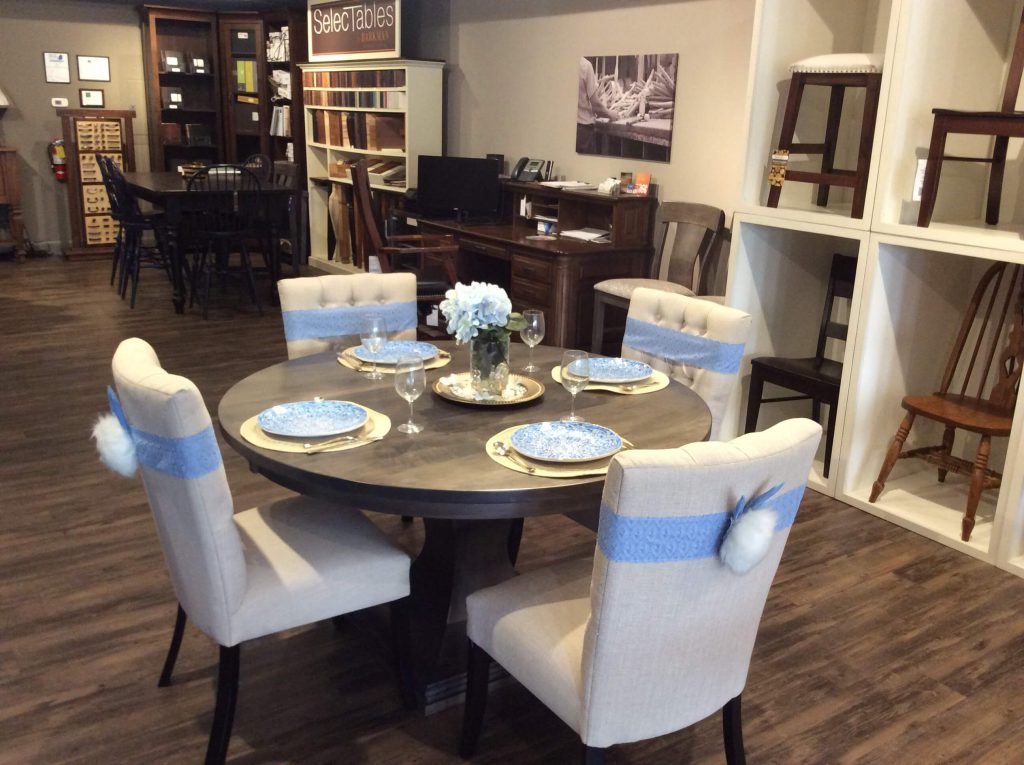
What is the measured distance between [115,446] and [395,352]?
922mm

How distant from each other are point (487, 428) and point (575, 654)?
57cm

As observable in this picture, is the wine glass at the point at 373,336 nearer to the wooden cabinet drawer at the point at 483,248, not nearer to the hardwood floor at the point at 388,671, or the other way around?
the hardwood floor at the point at 388,671

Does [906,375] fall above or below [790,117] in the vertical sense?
below

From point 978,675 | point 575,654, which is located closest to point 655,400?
point 575,654

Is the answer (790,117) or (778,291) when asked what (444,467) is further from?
(778,291)

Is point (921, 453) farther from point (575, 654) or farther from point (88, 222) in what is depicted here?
point (88, 222)

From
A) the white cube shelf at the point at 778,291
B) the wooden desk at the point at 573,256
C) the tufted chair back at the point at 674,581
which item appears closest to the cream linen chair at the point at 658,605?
the tufted chair back at the point at 674,581

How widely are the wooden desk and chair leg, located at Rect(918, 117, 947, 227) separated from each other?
1.86 m

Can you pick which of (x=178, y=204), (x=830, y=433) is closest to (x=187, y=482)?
(x=830, y=433)

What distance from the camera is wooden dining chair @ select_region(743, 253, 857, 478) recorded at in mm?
3576

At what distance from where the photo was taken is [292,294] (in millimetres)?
2779

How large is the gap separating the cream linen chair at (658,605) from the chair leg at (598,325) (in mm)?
2904

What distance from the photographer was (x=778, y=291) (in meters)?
3.87

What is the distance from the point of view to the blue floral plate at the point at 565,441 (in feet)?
5.93
